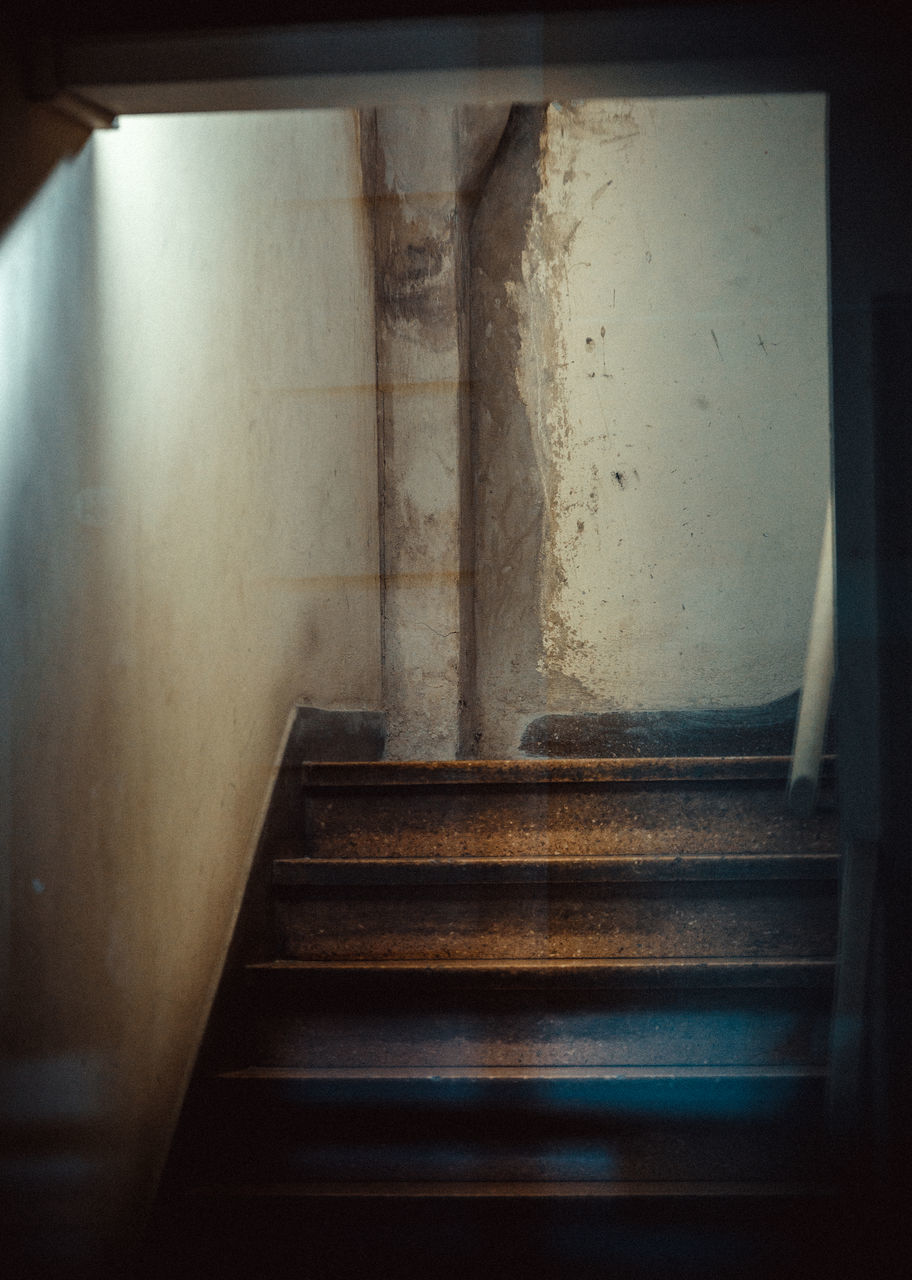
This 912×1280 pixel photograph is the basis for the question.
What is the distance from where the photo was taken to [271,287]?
105 inches

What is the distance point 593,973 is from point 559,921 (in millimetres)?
201

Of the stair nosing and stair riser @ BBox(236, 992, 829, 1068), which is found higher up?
stair riser @ BBox(236, 992, 829, 1068)

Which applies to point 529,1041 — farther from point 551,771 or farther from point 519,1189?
point 551,771

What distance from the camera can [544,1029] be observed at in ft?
6.32

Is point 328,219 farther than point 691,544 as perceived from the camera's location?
No

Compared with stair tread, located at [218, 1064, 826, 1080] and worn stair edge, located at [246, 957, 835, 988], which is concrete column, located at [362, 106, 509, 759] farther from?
stair tread, located at [218, 1064, 826, 1080]

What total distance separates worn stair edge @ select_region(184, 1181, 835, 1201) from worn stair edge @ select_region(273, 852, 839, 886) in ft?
1.81

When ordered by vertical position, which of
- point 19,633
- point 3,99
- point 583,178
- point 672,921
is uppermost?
point 583,178

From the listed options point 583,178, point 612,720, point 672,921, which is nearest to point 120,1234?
point 672,921

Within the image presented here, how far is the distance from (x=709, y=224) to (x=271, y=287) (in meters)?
1.91

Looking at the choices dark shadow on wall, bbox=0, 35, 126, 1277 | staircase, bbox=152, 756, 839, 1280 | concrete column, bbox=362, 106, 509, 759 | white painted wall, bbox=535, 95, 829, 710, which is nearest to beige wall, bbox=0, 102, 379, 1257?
dark shadow on wall, bbox=0, 35, 126, 1277

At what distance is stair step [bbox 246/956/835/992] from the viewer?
74.8 inches

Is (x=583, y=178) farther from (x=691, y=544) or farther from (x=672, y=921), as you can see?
(x=672, y=921)

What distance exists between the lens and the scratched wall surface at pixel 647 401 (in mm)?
3768
